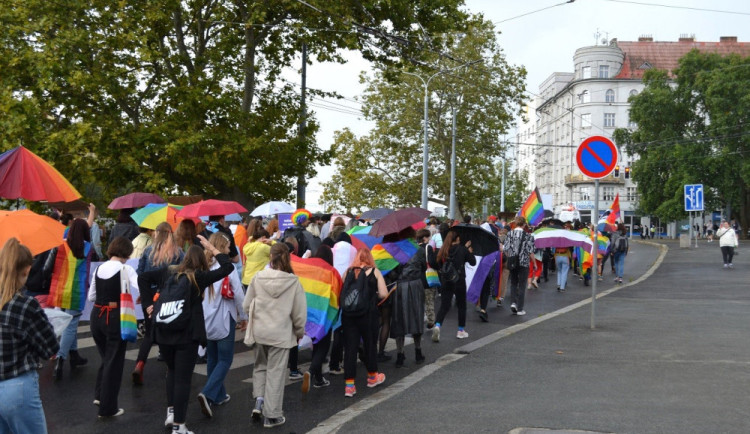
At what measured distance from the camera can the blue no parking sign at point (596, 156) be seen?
1159 cm

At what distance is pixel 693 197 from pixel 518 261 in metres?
30.6

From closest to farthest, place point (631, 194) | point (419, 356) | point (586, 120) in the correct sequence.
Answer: point (419, 356)
point (586, 120)
point (631, 194)

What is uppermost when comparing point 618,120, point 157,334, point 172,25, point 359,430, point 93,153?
point 618,120

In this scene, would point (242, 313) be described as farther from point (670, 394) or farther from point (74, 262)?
point (670, 394)

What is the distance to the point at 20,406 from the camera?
150 inches

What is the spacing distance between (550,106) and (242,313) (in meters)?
102

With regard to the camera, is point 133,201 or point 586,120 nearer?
point 133,201

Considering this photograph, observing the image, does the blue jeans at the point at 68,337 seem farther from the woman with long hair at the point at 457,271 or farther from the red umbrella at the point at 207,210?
the woman with long hair at the point at 457,271

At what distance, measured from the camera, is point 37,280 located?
26.1 feet

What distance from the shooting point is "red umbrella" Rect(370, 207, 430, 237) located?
8961 millimetres

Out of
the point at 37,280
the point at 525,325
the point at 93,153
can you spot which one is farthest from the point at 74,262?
the point at 93,153

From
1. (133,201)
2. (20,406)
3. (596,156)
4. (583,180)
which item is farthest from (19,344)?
(583,180)

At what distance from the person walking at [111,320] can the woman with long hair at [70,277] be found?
5.15 ft

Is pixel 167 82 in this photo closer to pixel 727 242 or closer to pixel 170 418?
pixel 170 418
